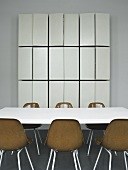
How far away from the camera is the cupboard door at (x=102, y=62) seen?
5.44 metres

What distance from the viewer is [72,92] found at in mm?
5461

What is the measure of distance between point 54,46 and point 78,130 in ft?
11.1

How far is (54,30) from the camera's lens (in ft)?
17.9

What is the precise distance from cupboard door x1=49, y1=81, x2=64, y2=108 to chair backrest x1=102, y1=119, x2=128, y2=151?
113 inches

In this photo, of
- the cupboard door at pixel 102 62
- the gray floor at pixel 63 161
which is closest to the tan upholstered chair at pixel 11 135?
the gray floor at pixel 63 161

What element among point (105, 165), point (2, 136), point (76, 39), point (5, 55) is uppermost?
point (76, 39)

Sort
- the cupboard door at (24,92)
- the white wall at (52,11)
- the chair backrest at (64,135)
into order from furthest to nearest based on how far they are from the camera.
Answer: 1. the white wall at (52,11)
2. the cupboard door at (24,92)
3. the chair backrest at (64,135)

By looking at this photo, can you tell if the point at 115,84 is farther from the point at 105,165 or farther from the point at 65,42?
the point at 105,165

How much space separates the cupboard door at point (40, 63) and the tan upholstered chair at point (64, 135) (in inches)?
120

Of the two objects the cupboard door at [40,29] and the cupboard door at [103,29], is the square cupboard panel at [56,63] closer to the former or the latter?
the cupboard door at [40,29]

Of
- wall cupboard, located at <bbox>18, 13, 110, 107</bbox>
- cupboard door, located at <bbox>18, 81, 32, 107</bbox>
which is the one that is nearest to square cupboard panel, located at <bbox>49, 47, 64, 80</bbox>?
wall cupboard, located at <bbox>18, 13, 110, 107</bbox>

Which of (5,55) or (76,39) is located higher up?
(76,39)

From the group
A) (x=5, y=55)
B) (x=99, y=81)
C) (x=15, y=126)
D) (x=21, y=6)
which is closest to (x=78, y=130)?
(x=15, y=126)

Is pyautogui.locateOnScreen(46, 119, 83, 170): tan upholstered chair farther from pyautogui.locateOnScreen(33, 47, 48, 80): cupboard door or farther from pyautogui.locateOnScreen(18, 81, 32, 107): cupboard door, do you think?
pyautogui.locateOnScreen(33, 47, 48, 80): cupboard door
